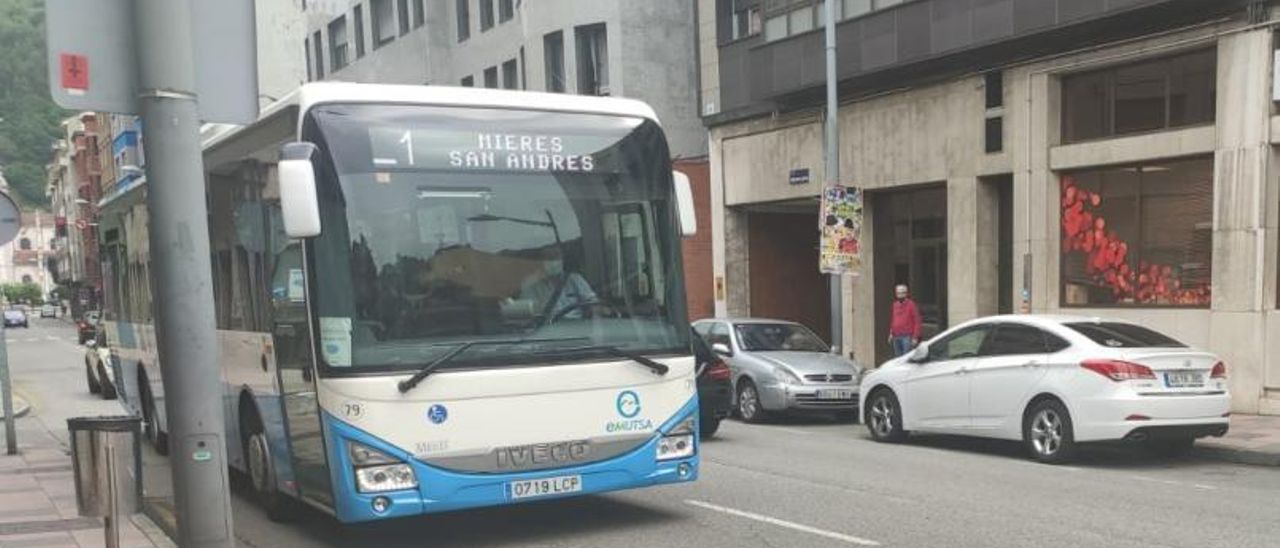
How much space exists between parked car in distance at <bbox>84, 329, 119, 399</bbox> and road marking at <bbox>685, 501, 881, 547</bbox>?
12254 millimetres

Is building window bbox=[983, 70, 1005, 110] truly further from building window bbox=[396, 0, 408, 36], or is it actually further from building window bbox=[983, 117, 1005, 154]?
building window bbox=[396, 0, 408, 36]

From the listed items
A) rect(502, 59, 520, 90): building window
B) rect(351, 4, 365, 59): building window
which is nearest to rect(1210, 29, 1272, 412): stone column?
rect(502, 59, 520, 90): building window

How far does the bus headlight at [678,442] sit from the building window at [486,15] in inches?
1044

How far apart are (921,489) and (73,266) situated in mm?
97741

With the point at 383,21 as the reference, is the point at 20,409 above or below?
below

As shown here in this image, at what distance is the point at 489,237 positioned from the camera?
6.43 metres

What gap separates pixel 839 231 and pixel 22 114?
89910mm

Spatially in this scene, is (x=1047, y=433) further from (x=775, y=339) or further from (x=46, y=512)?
(x=46, y=512)

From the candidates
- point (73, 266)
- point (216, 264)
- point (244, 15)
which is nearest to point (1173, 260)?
point (216, 264)

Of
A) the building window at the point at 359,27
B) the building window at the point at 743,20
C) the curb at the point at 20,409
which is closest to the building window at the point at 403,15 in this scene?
the building window at the point at 359,27

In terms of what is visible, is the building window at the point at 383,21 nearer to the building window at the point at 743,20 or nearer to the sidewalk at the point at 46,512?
the building window at the point at 743,20

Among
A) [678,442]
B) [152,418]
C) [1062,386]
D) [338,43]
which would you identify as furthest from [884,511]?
[338,43]

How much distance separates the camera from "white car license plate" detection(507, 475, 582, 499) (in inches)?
250

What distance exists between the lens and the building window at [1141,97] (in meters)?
14.5
